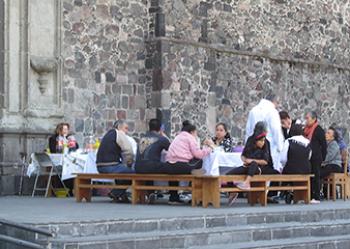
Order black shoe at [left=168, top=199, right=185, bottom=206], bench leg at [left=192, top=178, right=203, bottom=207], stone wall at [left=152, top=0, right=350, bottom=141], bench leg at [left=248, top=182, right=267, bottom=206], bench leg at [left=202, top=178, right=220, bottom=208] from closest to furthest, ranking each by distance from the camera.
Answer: bench leg at [left=202, top=178, right=220, bottom=208]
bench leg at [left=192, top=178, right=203, bottom=207]
bench leg at [left=248, top=182, right=267, bottom=206]
black shoe at [left=168, top=199, right=185, bottom=206]
stone wall at [left=152, top=0, right=350, bottom=141]

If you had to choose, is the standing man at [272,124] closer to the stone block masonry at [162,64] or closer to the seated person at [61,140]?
the seated person at [61,140]

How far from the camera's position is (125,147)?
13633 mm

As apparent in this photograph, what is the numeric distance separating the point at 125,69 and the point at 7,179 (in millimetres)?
3716

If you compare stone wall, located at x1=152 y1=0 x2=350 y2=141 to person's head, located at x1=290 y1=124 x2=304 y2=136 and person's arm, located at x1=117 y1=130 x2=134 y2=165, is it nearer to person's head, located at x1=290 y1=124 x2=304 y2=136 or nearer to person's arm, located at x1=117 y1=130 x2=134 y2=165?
person's head, located at x1=290 y1=124 x2=304 y2=136

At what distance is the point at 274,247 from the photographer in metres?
10.3

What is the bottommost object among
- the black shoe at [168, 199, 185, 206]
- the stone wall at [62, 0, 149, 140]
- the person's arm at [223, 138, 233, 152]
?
the black shoe at [168, 199, 185, 206]

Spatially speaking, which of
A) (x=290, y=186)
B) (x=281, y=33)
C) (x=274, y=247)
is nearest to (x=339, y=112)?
(x=281, y=33)

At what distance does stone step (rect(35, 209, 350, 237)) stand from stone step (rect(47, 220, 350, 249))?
0.48 feet

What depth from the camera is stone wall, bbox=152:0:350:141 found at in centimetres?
1855

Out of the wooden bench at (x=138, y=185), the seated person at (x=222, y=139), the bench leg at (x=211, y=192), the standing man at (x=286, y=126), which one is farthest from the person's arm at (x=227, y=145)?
the bench leg at (x=211, y=192)

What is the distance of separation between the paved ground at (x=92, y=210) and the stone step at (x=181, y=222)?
0.43ft

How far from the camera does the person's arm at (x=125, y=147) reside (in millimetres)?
13578

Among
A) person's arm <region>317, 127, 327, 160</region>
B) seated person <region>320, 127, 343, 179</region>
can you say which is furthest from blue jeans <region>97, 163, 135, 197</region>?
seated person <region>320, 127, 343, 179</region>

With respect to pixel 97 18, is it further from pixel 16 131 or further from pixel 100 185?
pixel 100 185
